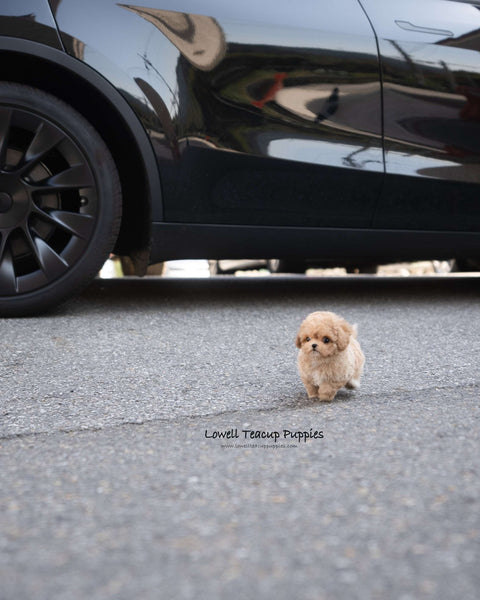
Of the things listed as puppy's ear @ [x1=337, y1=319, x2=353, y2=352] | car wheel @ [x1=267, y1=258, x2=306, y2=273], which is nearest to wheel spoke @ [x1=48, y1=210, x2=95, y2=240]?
puppy's ear @ [x1=337, y1=319, x2=353, y2=352]

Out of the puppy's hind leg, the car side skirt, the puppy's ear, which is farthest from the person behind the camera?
the car side skirt

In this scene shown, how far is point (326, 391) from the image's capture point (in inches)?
82.9

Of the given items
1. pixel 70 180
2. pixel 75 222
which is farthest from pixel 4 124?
pixel 75 222

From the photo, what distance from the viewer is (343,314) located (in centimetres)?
352

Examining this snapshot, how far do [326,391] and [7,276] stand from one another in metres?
1.61

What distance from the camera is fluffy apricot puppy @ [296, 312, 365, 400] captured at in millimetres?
2049

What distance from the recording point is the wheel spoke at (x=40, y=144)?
9.58 feet

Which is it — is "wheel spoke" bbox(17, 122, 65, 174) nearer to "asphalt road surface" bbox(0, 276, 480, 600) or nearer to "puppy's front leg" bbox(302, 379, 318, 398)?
"asphalt road surface" bbox(0, 276, 480, 600)

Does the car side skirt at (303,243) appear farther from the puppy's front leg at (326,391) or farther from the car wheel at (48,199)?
the puppy's front leg at (326,391)

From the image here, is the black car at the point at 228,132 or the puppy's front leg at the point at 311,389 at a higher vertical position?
the black car at the point at 228,132

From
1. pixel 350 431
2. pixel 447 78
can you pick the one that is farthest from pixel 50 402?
pixel 447 78

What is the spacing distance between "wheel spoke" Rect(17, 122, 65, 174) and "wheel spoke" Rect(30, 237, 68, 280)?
1.08ft

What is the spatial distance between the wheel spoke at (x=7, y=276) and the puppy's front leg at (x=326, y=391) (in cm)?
158

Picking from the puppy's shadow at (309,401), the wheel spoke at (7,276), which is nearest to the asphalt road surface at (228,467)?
the puppy's shadow at (309,401)
